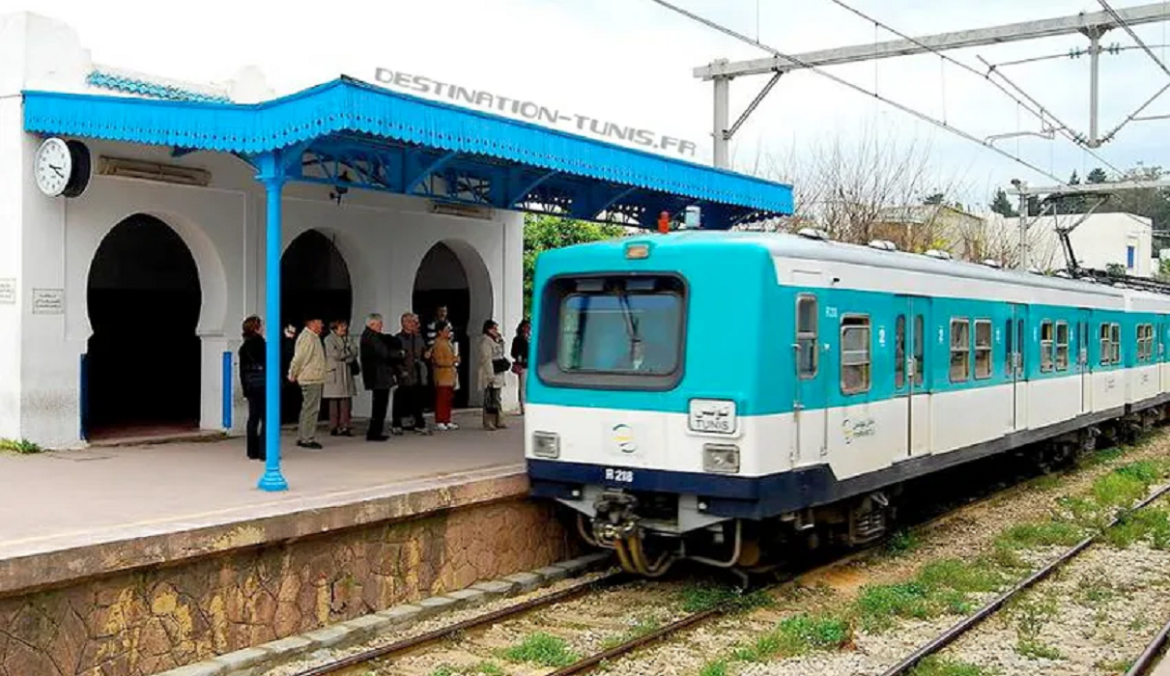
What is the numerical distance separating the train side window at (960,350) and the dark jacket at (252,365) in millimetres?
6762

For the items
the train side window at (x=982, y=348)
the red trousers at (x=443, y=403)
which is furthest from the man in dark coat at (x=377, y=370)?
the train side window at (x=982, y=348)

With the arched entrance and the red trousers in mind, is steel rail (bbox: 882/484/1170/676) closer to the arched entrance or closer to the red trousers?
the red trousers

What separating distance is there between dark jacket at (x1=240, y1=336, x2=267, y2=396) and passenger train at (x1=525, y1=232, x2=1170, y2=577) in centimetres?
304

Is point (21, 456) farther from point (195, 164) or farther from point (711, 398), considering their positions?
point (711, 398)

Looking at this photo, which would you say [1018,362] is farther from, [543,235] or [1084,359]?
[543,235]

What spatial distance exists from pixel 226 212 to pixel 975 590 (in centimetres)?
905

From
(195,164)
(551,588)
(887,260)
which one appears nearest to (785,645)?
(551,588)

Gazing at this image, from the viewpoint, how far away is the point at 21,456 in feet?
38.1

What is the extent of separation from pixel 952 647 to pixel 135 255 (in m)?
13.0

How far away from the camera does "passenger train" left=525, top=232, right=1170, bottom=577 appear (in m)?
8.84

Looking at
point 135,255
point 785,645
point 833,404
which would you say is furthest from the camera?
point 135,255

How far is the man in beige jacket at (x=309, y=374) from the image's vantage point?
40.9ft

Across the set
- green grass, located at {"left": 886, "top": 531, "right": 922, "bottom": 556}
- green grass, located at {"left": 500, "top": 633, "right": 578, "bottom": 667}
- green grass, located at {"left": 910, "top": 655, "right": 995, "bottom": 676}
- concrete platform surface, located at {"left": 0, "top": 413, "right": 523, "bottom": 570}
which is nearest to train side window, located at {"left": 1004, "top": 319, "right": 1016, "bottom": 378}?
green grass, located at {"left": 886, "top": 531, "right": 922, "bottom": 556}

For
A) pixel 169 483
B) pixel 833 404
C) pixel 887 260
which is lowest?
pixel 169 483
